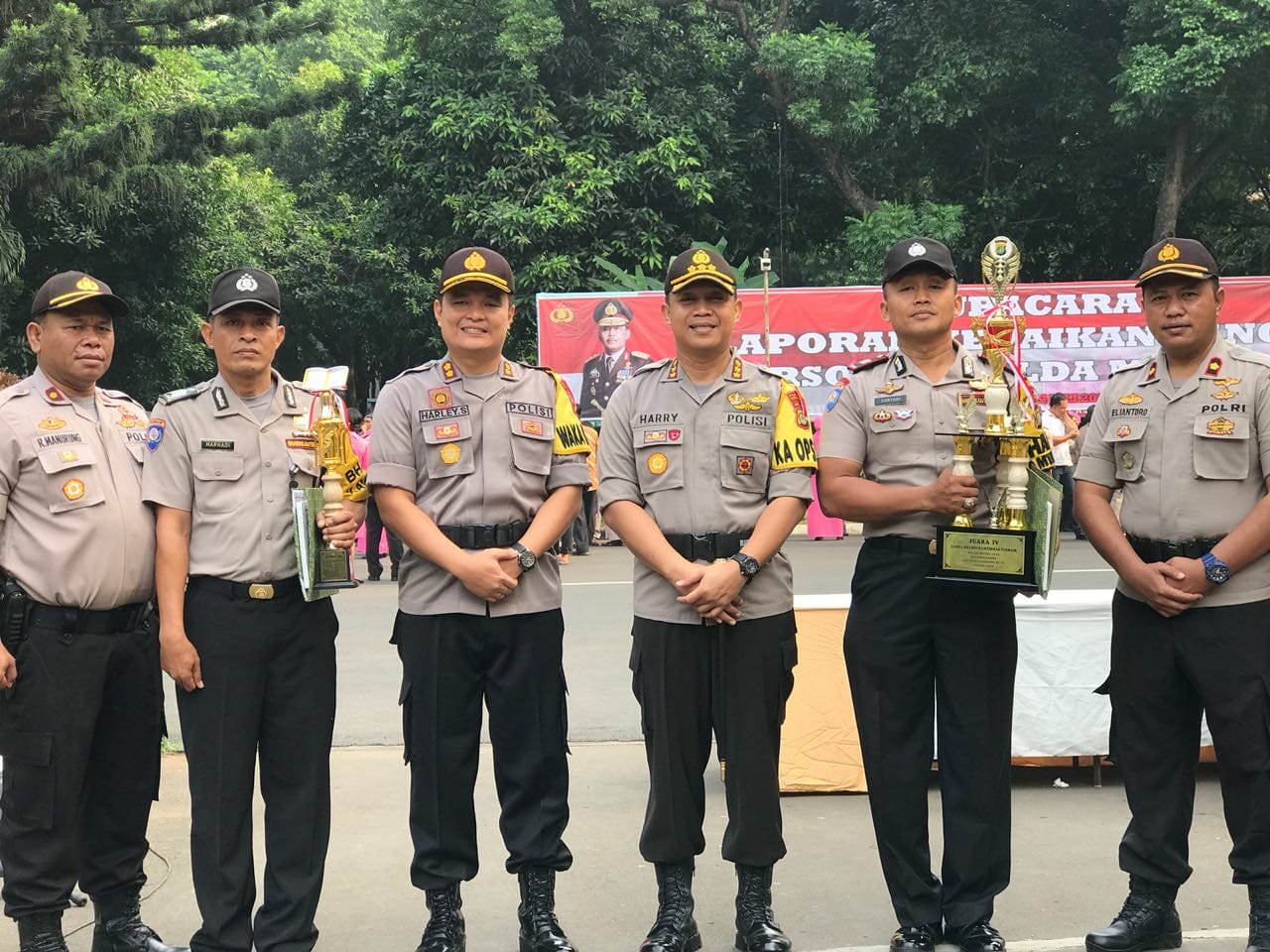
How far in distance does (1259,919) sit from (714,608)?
1813 millimetres

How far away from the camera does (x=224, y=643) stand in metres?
3.93

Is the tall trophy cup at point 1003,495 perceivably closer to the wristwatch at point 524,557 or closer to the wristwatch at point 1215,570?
the wristwatch at point 1215,570

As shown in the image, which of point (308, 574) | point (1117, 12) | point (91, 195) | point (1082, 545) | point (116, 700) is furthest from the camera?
point (1117, 12)

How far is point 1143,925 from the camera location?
13.3 ft

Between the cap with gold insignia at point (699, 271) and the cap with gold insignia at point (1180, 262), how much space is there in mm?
1251

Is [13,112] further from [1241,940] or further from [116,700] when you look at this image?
[1241,940]

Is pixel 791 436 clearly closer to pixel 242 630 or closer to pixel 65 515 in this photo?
pixel 242 630

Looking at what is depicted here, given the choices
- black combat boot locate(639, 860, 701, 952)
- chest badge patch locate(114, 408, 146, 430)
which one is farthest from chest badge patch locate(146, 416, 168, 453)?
black combat boot locate(639, 860, 701, 952)

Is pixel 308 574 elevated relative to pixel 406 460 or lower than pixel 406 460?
lower

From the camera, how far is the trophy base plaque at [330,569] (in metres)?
3.93

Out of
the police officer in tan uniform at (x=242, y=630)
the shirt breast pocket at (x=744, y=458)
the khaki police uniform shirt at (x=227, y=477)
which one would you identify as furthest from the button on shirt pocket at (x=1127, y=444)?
the khaki police uniform shirt at (x=227, y=477)

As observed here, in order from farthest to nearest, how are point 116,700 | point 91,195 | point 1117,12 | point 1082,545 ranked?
point 1117,12 < point 91,195 < point 1082,545 < point 116,700

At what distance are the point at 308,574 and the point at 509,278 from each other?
1120mm

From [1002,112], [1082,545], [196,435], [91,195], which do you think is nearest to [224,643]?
[196,435]
